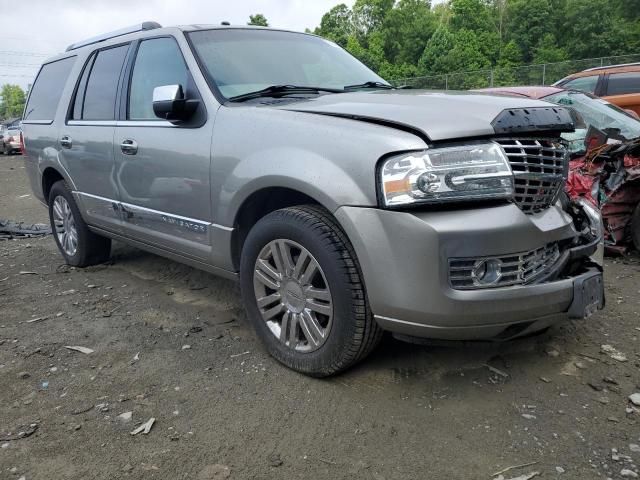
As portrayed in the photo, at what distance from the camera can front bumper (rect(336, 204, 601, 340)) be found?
2.29 m

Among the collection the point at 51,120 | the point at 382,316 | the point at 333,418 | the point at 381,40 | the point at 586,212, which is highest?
the point at 381,40

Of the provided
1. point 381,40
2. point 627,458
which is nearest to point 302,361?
point 627,458

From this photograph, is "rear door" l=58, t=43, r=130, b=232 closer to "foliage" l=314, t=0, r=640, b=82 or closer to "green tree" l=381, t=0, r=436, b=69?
"foliage" l=314, t=0, r=640, b=82

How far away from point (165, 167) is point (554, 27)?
52.3 meters

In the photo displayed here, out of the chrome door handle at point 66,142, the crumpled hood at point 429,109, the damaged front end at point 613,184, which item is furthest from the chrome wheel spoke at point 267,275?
the damaged front end at point 613,184

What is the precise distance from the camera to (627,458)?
219cm

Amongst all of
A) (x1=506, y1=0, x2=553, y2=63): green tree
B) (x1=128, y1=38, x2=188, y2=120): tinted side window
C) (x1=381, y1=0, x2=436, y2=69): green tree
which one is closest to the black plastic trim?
(x1=128, y1=38, x2=188, y2=120): tinted side window

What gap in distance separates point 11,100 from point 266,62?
144 metres

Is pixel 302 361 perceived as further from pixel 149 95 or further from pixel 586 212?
pixel 149 95

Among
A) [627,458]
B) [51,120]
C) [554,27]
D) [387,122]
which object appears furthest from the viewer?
[554,27]

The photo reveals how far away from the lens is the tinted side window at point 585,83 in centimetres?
1060

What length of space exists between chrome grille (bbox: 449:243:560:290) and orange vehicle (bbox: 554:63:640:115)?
8.83 metres

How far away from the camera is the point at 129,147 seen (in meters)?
3.86

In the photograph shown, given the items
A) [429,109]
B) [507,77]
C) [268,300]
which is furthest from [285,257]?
[507,77]
